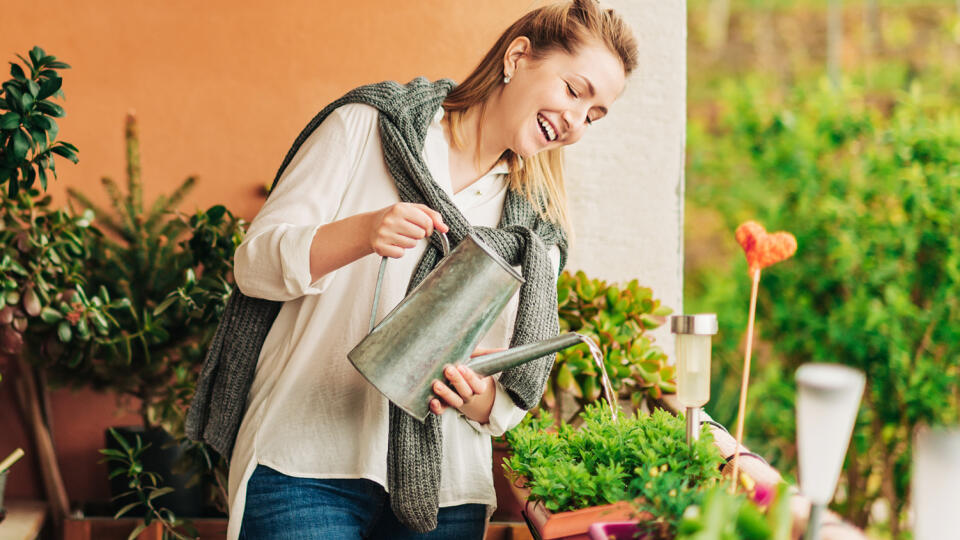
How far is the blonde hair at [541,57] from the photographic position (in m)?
1.34

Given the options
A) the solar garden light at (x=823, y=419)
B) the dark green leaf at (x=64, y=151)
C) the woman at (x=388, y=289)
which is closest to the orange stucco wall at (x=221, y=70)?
the dark green leaf at (x=64, y=151)

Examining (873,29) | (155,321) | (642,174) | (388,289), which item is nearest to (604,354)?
(642,174)

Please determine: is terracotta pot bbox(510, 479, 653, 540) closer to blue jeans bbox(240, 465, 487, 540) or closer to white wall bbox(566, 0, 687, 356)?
blue jeans bbox(240, 465, 487, 540)

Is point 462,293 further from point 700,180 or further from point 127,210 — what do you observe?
point 700,180

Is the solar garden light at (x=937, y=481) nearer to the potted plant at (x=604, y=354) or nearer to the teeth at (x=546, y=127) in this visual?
the teeth at (x=546, y=127)

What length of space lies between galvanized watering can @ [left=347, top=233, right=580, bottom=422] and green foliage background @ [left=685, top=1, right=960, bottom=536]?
1.78 m

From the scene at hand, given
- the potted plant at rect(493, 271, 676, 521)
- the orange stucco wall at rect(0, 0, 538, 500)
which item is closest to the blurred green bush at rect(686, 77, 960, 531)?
the potted plant at rect(493, 271, 676, 521)

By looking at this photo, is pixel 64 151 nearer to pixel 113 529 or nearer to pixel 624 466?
pixel 113 529

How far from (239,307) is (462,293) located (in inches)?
15.9

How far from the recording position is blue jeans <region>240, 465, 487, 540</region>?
4.00 ft

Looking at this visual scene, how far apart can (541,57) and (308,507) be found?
30.8 inches

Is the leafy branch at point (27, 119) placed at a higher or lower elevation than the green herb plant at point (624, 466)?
higher

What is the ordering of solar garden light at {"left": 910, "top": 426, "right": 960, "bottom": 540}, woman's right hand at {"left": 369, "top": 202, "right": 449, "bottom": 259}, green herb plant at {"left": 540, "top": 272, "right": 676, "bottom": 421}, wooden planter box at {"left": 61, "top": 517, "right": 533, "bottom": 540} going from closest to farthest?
solar garden light at {"left": 910, "top": 426, "right": 960, "bottom": 540} → woman's right hand at {"left": 369, "top": 202, "right": 449, "bottom": 259} → green herb plant at {"left": 540, "top": 272, "right": 676, "bottom": 421} → wooden planter box at {"left": 61, "top": 517, "right": 533, "bottom": 540}

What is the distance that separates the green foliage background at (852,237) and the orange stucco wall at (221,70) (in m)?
1.49
